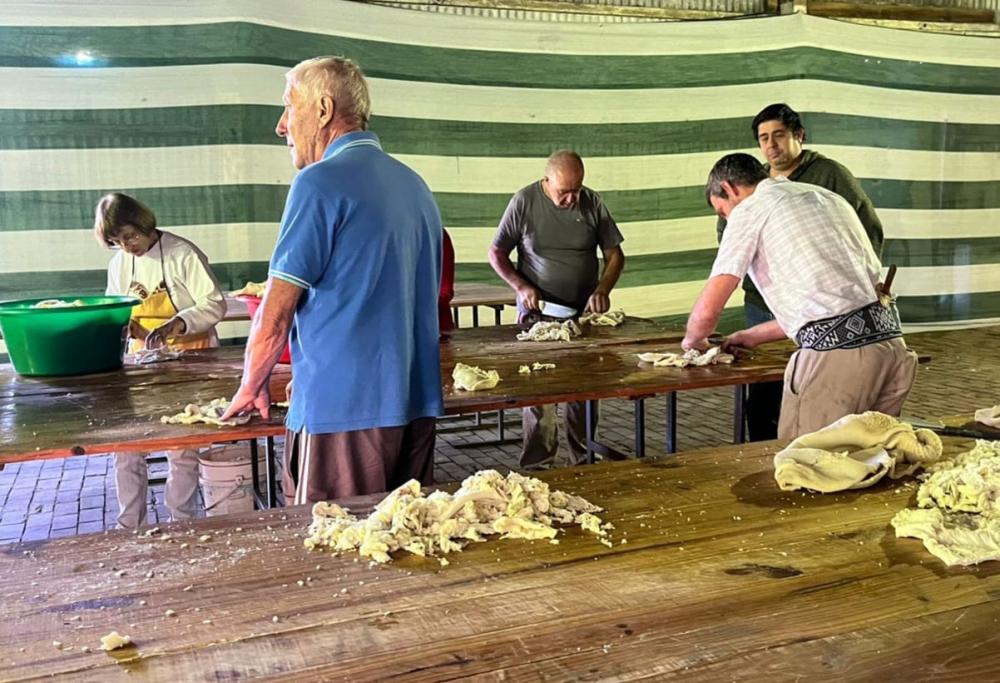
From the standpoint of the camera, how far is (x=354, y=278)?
2.33 metres

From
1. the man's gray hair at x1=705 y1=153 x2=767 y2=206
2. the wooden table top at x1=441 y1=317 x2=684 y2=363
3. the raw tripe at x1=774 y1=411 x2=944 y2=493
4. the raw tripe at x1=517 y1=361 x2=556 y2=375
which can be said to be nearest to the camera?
the raw tripe at x1=774 y1=411 x2=944 y2=493

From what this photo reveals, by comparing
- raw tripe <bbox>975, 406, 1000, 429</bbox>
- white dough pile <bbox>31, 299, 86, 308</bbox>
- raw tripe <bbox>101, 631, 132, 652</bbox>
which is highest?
white dough pile <bbox>31, 299, 86, 308</bbox>

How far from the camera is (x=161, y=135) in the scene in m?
5.84

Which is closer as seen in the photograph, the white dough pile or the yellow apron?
the white dough pile

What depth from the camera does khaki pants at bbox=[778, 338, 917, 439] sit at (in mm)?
2920

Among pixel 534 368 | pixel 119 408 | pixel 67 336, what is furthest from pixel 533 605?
pixel 67 336

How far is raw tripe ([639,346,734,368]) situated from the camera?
3520 millimetres

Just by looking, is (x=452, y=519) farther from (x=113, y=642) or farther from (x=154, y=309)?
(x=154, y=309)

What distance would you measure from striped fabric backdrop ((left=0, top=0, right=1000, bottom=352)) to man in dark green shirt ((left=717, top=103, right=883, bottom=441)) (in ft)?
9.88

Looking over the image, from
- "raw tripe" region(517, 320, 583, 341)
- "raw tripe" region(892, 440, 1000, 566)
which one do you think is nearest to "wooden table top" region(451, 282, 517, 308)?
"raw tripe" region(517, 320, 583, 341)

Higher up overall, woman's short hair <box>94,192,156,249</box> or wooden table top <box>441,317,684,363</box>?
woman's short hair <box>94,192,156,249</box>

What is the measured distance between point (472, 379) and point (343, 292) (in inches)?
35.8

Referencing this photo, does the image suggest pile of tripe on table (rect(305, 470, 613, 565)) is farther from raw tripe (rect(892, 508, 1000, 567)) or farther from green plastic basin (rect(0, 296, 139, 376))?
green plastic basin (rect(0, 296, 139, 376))

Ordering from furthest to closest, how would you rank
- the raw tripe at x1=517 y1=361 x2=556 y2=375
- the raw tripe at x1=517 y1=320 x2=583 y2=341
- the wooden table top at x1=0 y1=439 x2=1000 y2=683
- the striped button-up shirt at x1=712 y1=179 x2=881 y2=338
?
the raw tripe at x1=517 y1=320 x2=583 y2=341
the raw tripe at x1=517 y1=361 x2=556 y2=375
the striped button-up shirt at x1=712 y1=179 x2=881 y2=338
the wooden table top at x1=0 y1=439 x2=1000 y2=683
